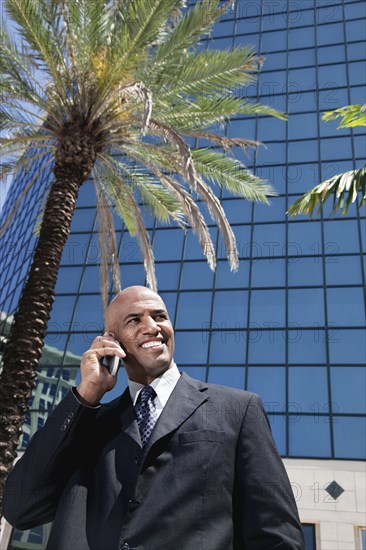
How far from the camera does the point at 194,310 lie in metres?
22.8

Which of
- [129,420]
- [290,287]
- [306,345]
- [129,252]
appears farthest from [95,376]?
[129,252]

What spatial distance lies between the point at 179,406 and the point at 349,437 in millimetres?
17547

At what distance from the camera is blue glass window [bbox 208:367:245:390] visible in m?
20.8

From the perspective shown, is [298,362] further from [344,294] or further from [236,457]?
[236,457]

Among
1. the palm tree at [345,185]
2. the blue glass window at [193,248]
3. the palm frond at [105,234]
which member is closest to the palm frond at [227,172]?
the palm frond at [105,234]

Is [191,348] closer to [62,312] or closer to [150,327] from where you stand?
[62,312]

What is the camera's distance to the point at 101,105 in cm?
1070

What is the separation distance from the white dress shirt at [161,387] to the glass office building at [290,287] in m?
15.9

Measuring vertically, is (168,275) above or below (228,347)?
above

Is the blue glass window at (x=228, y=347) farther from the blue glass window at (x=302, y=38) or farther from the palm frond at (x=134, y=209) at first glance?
the blue glass window at (x=302, y=38)

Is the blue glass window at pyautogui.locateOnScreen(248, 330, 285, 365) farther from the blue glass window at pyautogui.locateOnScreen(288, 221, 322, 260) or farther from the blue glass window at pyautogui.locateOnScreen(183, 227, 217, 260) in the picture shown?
the blue glass window at pyautogui.locateOnScreen(183, 227, 217, 260)

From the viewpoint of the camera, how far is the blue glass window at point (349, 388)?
62.2 feet

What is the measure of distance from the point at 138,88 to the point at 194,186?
6.55 ft

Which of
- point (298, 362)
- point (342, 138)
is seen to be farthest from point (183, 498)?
point (342, 138)
